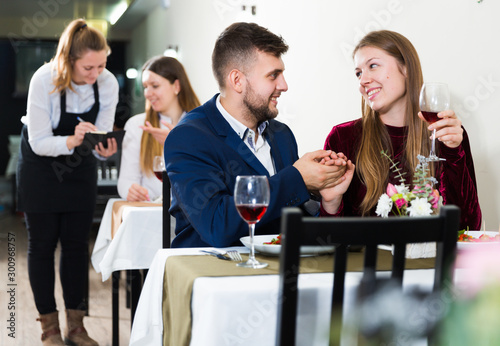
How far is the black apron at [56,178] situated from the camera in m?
3.02

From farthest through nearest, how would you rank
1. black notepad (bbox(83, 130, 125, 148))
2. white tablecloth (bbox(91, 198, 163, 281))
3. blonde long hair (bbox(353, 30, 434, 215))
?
black notepad (bbox(83, 130, 125, 148))
white tablecloth (bbox(91, 198, 163, 281))
blonde long hair (bbox(353, 30, 434, 215))

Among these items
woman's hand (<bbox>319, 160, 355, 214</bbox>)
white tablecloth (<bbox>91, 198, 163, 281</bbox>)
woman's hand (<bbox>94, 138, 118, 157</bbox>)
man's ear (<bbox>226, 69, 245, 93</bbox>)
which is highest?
man's ear (<bbox>226, 69, 245, 93</bbox>)

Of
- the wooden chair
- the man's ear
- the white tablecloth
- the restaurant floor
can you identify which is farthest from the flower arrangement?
the restaurant floor

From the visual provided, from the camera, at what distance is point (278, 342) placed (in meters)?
0.87

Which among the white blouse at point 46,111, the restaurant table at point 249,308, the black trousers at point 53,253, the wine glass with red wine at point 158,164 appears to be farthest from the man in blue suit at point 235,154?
the black trousers at point 53,253

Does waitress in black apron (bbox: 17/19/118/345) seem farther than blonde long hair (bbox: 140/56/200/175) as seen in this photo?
No

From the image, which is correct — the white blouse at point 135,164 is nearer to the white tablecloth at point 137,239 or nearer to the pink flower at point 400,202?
the white tablecloth at point 137,239

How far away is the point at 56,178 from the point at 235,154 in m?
1.66

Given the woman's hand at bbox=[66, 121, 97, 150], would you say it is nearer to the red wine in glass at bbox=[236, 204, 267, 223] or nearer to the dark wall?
the red wine in glass at bbox=[236, 204, 267, 223]

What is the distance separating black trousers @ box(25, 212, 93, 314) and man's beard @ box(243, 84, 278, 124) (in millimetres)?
1601

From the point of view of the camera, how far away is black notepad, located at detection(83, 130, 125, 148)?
292 cm

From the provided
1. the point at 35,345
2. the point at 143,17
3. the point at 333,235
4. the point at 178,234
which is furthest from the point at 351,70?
the point at 143,17

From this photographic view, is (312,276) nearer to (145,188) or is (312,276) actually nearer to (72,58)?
(145,188)

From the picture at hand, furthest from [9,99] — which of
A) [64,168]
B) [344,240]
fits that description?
[344,240]
